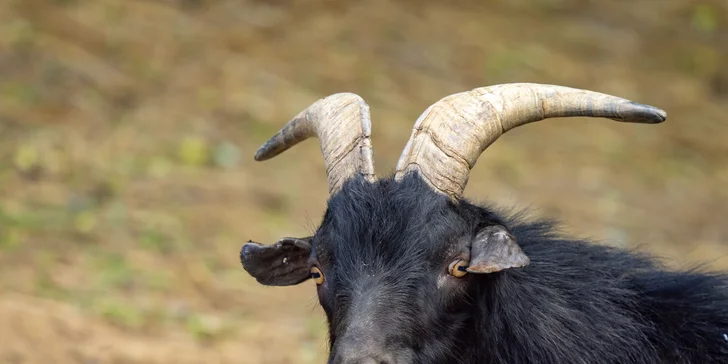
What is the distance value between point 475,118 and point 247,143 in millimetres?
8499

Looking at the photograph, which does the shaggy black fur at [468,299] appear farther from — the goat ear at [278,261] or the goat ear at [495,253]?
the goat ear at [278,261]

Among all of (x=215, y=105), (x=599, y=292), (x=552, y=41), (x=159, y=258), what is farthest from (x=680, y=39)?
(x=599, y=292)

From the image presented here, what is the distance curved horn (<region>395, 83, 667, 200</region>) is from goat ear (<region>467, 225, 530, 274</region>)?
31 cm

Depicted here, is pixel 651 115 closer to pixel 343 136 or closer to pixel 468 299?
pixel 468 299

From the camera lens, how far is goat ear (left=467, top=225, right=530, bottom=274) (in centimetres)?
482

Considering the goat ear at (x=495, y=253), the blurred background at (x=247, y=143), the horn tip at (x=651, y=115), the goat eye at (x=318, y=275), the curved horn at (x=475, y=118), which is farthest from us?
the blurred background at (x=247, y=143)

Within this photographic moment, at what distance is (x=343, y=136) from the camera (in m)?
5.43

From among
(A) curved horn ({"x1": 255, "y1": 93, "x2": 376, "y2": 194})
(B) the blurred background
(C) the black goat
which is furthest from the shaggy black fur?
(B) the blurred background

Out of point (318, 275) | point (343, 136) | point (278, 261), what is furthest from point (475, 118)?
point (278, 261)

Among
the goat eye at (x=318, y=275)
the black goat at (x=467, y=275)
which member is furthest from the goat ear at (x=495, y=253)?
the goat eye at (x=318, y=275)

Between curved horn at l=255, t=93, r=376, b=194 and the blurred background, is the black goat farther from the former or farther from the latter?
the blurred background

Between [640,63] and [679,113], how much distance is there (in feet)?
3.66

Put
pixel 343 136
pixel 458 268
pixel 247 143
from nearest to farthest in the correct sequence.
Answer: pixel 458 268
pixel 343 136
pixel 247 143

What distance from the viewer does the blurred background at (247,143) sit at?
32.7 feet
